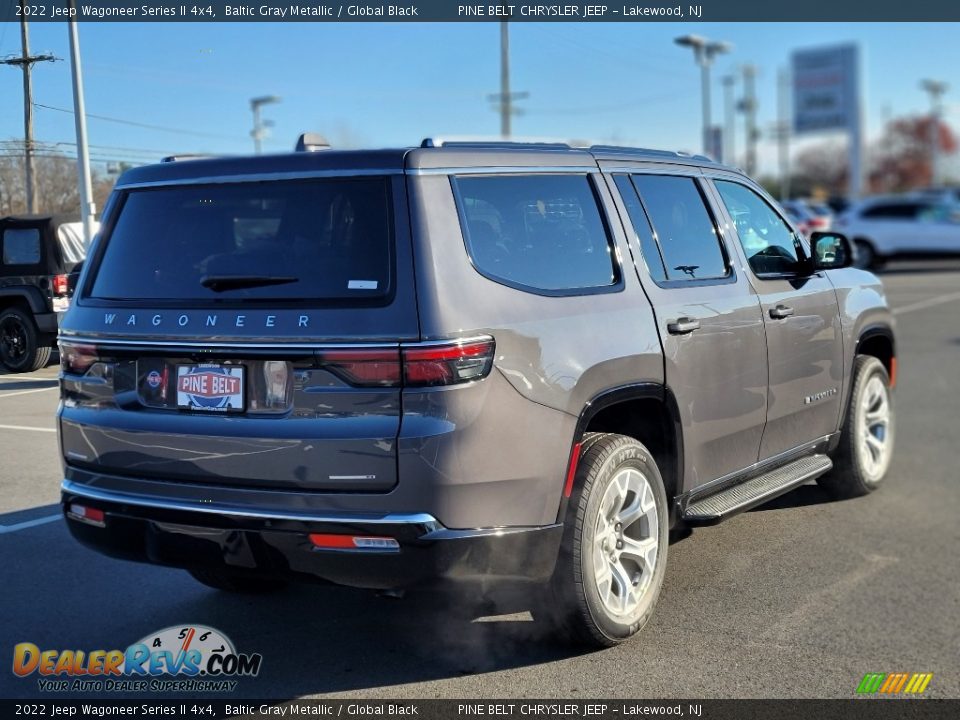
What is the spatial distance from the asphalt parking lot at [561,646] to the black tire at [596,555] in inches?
5.1

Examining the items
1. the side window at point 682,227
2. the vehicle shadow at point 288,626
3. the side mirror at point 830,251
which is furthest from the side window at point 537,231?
the side mirror at point 830,251

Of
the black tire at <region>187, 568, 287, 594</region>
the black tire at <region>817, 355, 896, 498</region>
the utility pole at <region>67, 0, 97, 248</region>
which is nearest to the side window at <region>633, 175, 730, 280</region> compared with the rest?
the black tire at <region>817, 355, 896, 498</region>

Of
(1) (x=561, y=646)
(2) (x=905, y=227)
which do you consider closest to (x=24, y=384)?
(1) (x=561, y=646)

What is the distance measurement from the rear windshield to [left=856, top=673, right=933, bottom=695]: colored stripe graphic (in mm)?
2200

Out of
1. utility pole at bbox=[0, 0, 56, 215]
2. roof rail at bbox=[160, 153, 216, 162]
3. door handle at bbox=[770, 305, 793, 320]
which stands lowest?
door handle at bbox=[770, 305, 793, 320]

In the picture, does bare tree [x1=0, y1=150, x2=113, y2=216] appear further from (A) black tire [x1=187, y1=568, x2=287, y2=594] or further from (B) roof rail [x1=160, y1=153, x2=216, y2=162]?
(A) black tire [x1=187, y1=568, x2=287, y2=594]

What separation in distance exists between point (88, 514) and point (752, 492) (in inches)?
115

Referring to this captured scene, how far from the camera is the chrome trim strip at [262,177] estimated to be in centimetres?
384

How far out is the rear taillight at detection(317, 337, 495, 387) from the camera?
3613 millimetres

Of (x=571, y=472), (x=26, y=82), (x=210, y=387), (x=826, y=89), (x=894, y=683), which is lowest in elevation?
(x=894, y=683)

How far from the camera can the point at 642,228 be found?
4801 millimetres

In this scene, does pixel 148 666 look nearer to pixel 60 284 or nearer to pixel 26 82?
pixel 60 284

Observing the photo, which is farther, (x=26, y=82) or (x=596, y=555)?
(x=26, y=82)

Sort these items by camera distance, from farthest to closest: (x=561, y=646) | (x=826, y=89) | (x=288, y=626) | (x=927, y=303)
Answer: (x=826, y=89)
(x=927, y=303)
(x=288, y=626)
(x=561, y=646)
